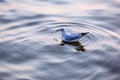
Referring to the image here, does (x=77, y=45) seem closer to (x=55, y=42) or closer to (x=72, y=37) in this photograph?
(x=72, y=37)

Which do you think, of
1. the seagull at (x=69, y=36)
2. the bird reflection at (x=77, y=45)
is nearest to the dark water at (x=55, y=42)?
the bird reflection at (x=77, y=45)

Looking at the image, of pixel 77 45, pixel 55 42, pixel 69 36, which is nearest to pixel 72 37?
pixel 69 36

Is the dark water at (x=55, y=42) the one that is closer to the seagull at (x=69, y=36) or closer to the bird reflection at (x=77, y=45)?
the bird reflection at (x=77, y=45)

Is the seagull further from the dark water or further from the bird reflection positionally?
the dark water

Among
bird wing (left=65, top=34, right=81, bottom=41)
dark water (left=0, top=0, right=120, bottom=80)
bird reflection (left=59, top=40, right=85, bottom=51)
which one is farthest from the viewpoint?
bird wing (left=65, top=34, right=81, bottom=41)

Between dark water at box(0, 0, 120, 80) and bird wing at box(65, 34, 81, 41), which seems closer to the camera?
dark water at box(0, 0, 120, 80)

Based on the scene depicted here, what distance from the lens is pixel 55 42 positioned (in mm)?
11711

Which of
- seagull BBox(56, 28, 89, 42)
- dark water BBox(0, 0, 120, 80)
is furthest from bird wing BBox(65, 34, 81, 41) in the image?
dark water BBox(0, 0, 120, 80)

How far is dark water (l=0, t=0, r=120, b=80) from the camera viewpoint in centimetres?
999

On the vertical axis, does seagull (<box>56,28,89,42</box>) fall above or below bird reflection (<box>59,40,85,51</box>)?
above

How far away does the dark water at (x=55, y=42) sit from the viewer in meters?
9.99

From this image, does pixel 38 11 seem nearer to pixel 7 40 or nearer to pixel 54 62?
pixel 7 40

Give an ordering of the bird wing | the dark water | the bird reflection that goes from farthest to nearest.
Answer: the bird wing < the bird reflection < the dark water

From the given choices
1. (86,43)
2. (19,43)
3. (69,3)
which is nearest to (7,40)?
(19,43)
